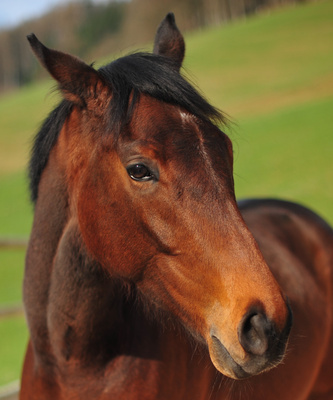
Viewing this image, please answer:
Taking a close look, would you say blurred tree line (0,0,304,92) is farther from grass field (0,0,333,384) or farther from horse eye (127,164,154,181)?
horse eye (127,164,154,181)

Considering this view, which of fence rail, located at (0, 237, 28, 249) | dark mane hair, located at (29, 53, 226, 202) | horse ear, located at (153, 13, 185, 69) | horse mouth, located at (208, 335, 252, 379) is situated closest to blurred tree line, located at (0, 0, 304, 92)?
fence rail, located at (0, 237, 28, 249)

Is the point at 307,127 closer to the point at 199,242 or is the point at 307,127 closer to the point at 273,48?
the point at 273,48

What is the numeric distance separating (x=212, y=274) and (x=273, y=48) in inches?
1629

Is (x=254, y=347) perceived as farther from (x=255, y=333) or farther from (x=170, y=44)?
(x=170, y=44)

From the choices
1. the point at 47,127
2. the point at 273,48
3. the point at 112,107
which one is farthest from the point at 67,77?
the point at 273,48

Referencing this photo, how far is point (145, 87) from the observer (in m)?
1.97

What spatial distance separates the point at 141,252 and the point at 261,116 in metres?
26.6

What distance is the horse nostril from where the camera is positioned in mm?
1592

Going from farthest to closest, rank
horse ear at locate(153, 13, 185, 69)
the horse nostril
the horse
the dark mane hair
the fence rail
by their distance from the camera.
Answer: the fence rail, horse ear at locate(153, 13, 185, 69), the dark mane hair, the horse, the horse nostril

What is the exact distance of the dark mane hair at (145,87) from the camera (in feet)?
6.36

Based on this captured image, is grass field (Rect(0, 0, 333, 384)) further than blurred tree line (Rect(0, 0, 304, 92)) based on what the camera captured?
No

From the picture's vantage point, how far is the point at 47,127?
227 cm

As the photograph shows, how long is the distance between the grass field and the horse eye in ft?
2.47

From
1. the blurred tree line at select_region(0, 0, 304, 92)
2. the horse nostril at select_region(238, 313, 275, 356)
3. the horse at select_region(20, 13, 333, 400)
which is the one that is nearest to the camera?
the horse nostril at select_region(238, 313, 275, 356)
